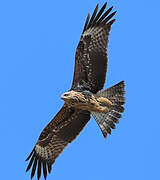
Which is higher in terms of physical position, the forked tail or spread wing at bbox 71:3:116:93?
spread wing at bbox 71:3:116:93

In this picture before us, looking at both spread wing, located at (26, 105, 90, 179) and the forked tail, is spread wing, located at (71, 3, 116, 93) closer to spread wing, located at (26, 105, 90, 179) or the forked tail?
the forked tail

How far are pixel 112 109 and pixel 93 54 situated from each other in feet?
4.17

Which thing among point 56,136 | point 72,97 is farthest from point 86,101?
point 56,136

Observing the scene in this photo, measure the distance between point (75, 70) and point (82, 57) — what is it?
1.07 feet

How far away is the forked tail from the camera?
11.3 m

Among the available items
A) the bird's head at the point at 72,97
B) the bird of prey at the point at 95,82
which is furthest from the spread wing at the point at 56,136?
the bird's head at the point at 72,97

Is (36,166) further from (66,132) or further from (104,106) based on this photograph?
(104,106)

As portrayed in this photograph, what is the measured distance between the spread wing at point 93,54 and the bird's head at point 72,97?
282mm

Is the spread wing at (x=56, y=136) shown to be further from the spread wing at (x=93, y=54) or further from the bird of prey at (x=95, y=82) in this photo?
the spread wing at (x=93, y=54)

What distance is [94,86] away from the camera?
11.3m

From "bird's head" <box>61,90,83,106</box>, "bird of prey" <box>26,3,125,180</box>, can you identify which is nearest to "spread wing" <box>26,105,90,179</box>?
"bird of prey" <box>26,3,125,180</box>

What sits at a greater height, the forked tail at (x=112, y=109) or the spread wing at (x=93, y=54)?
the spread wing at (x=93, y=54)

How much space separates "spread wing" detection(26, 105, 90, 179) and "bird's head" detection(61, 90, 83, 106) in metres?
0.65

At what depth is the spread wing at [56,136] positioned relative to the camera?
11945 millimetres
